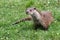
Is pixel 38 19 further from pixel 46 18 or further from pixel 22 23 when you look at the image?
pixel 22 23

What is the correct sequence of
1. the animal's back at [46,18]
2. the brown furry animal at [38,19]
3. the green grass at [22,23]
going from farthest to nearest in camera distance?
the animal's back at [46,18]
the brown furry animal at [38,19]
the green grass at [22,23]

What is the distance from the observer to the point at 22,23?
641 cm

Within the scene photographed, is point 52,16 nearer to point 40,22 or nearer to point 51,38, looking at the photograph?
point 40,22

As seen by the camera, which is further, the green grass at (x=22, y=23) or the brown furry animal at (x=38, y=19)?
the brown furry animal at (x=38, y=19)

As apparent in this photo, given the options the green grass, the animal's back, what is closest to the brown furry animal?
the animal's back

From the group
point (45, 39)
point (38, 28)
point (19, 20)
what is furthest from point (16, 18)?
point (45, 39)

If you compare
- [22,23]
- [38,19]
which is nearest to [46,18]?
[38,19]

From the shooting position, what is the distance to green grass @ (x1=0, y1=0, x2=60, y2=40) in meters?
5.70

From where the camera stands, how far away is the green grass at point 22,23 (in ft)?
18.7

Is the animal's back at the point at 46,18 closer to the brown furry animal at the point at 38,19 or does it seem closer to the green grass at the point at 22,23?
the brown furry animal at the point at 38,19

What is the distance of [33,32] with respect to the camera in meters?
5.86

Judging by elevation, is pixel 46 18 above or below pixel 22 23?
above

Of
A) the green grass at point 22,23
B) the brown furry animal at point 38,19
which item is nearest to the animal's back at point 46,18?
the brown furry animal at point 38,19

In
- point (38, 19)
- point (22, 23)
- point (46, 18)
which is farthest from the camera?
point (22, 23)
